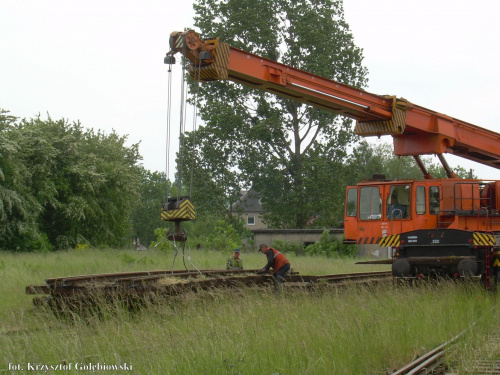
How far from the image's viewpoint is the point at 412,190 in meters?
16.0

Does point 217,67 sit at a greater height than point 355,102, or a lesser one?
greater

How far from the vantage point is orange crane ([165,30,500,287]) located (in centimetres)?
1431

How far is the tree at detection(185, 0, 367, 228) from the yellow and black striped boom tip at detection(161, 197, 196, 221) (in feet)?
89.8

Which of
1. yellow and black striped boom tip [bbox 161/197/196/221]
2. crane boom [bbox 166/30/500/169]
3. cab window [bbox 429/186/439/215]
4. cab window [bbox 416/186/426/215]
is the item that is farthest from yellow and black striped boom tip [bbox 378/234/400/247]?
yellow and black striped boom tip [bbox 161/197/196/221]

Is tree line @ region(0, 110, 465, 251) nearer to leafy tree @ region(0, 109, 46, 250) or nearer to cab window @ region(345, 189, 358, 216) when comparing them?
leafy tree @ region(0, 109, 46, 250)

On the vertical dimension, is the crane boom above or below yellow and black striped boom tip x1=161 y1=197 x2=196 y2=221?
above

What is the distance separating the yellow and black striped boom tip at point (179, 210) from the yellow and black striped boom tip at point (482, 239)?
6435 mm

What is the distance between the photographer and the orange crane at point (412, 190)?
14.3m

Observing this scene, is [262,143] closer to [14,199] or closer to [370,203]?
[14,199]

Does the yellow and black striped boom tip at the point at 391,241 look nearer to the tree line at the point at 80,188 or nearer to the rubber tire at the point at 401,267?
the rubber tire at the point at 401,267

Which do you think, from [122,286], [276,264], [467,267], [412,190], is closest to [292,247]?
[412,190]

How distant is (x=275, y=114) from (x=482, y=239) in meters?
27.2

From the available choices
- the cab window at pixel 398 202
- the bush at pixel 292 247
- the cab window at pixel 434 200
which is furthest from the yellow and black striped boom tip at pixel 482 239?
the bush at pixel 292 247

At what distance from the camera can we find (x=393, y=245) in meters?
15.6
